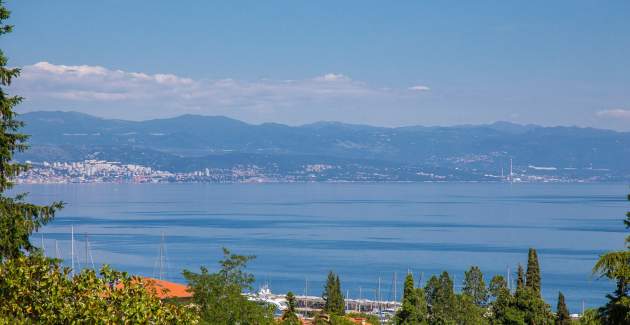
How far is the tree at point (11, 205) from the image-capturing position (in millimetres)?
17109

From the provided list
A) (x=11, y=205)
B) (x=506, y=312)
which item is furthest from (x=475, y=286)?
(x=11, y=205)

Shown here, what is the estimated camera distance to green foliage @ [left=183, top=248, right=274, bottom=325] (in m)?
27.0

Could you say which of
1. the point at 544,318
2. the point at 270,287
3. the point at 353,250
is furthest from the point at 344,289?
the point at 544,318

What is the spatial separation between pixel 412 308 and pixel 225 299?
21.3m

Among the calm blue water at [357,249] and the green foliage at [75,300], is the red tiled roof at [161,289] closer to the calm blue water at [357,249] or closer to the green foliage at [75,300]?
the green foliage at [75,300]

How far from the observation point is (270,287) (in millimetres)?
111812

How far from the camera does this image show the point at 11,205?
682 inches

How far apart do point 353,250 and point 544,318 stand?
101 meters

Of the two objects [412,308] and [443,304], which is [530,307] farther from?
[412,308]

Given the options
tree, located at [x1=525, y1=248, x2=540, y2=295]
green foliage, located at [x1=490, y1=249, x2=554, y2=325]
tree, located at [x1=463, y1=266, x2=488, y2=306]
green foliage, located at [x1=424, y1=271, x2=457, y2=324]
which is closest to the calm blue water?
tree, located at [x1=525, y1=248, x2=540, y2=295]

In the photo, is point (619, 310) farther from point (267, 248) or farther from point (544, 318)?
point (267, 248)

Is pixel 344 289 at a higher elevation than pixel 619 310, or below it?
below

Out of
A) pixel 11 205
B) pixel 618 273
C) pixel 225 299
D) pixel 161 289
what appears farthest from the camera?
pixel 161 289

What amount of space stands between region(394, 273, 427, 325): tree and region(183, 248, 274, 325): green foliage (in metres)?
19.5
